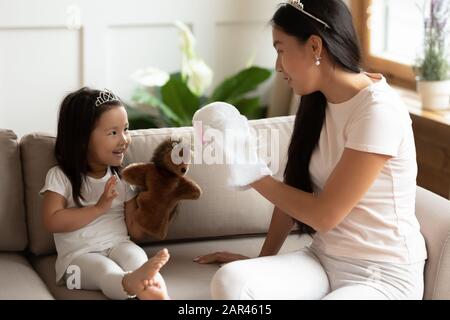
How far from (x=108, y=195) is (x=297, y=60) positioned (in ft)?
1.93

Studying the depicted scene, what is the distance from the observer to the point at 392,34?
3811 millimetres

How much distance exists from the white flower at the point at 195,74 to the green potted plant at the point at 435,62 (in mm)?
1088

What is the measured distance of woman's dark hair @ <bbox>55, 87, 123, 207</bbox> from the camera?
2234mm

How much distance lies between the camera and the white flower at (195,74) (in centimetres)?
389

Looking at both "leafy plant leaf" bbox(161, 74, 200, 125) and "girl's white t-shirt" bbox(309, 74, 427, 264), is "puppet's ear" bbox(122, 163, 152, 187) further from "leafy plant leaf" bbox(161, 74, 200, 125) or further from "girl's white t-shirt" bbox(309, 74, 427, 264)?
"leafy plant leaf" bbox(161, 74, 200, 125)

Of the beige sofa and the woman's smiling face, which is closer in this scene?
the woman's smiling face

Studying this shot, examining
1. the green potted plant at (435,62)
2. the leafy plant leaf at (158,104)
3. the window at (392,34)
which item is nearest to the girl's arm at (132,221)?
the green potted plant at (435,62)

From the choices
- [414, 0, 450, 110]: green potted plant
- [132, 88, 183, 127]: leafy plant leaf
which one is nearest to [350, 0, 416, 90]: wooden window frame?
[414, 0, 450, 110]: green potted plant

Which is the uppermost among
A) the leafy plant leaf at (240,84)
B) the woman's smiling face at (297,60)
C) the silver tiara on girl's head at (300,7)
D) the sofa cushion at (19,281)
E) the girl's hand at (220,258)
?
the silver tiara on girl's head at (300,7)

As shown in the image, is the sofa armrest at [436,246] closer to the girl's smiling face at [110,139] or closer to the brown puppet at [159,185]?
the brown puppet at [159,185]

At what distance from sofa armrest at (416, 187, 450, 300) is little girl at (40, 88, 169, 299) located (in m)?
0.70
